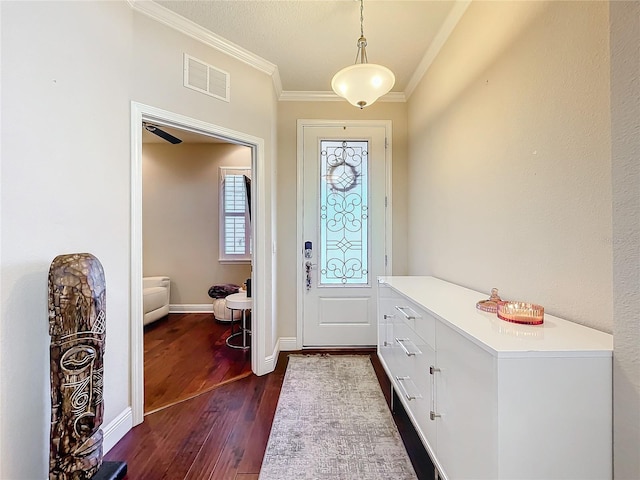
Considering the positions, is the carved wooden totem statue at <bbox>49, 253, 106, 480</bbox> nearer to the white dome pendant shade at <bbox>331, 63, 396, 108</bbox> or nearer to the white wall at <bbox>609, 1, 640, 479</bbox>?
the white dome pendant shade at <bbox>331, 63, 396, 108</bbox>

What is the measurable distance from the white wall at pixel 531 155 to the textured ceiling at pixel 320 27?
0.30 meters

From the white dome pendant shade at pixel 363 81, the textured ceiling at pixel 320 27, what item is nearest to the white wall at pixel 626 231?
the white dome pendant shade at pixel 363 81

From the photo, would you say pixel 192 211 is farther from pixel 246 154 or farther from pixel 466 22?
pixel 466 22

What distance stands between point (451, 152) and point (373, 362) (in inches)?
81.6

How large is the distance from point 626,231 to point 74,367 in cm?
207

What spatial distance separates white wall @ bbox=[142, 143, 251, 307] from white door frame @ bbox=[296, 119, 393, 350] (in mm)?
1891

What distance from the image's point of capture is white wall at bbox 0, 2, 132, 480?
3.85ft

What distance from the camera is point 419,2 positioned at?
189 cm

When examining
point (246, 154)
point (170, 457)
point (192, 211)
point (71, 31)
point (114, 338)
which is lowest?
point (170, 457)

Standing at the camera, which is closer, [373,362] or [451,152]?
[451,152]

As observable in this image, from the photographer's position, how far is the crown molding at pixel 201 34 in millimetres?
1908

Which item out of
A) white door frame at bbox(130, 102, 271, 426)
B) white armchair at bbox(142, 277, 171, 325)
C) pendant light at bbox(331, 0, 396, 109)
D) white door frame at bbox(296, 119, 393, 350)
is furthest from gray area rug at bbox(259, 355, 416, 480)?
white armchair at bbox(142, 277, 171, 325)

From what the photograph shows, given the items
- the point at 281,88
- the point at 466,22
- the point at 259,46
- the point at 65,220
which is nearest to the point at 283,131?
the point at 281,88

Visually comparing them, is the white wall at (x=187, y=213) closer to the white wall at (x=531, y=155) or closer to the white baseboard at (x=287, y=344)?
the white baseboard at (x=287, y=344)
